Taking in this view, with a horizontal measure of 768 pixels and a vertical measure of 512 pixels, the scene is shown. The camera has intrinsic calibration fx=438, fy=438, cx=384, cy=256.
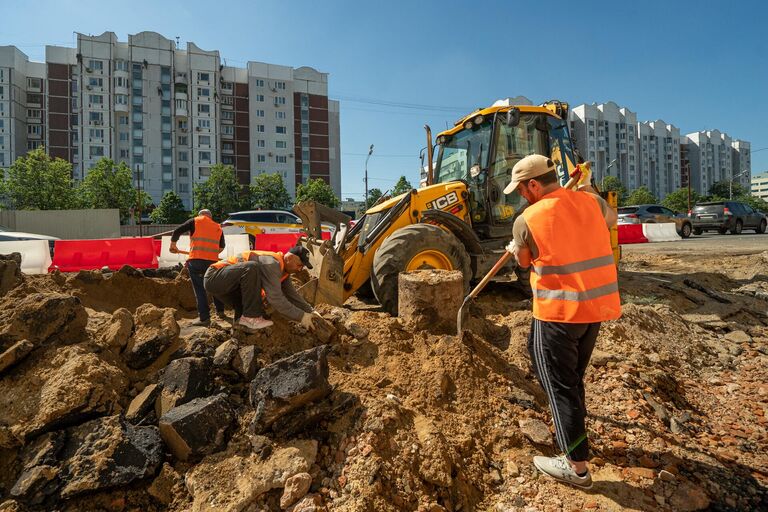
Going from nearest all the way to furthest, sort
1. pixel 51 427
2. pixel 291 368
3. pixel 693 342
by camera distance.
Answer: pixel 51 427 → pixel 291 368 → pixel 693 342

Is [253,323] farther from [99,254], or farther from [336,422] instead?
[99,254]

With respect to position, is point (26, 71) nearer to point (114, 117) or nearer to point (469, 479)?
point (114, 117)

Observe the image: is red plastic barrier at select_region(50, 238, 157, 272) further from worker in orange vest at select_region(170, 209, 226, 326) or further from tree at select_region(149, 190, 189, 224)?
tree at select_region(149, 190, 189, 224)

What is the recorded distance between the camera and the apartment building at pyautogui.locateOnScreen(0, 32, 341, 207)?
174 feet

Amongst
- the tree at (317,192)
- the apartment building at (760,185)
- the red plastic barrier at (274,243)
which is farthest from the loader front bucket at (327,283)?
the apartment building at (760,185)

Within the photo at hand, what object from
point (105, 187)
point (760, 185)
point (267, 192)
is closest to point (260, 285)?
point (105, 187)

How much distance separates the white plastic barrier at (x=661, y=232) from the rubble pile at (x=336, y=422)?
14786 mm

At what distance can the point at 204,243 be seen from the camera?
210 inches

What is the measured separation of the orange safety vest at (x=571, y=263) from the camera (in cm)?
235

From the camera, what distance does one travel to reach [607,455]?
281 centimetres

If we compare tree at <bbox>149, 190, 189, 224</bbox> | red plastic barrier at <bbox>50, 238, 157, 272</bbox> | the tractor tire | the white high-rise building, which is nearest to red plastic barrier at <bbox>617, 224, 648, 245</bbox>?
the tractor tire

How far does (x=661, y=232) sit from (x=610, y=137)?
83730mm

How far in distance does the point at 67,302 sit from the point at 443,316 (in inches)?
121

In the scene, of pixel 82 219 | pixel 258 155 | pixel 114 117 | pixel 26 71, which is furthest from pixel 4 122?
pixel 82 219
